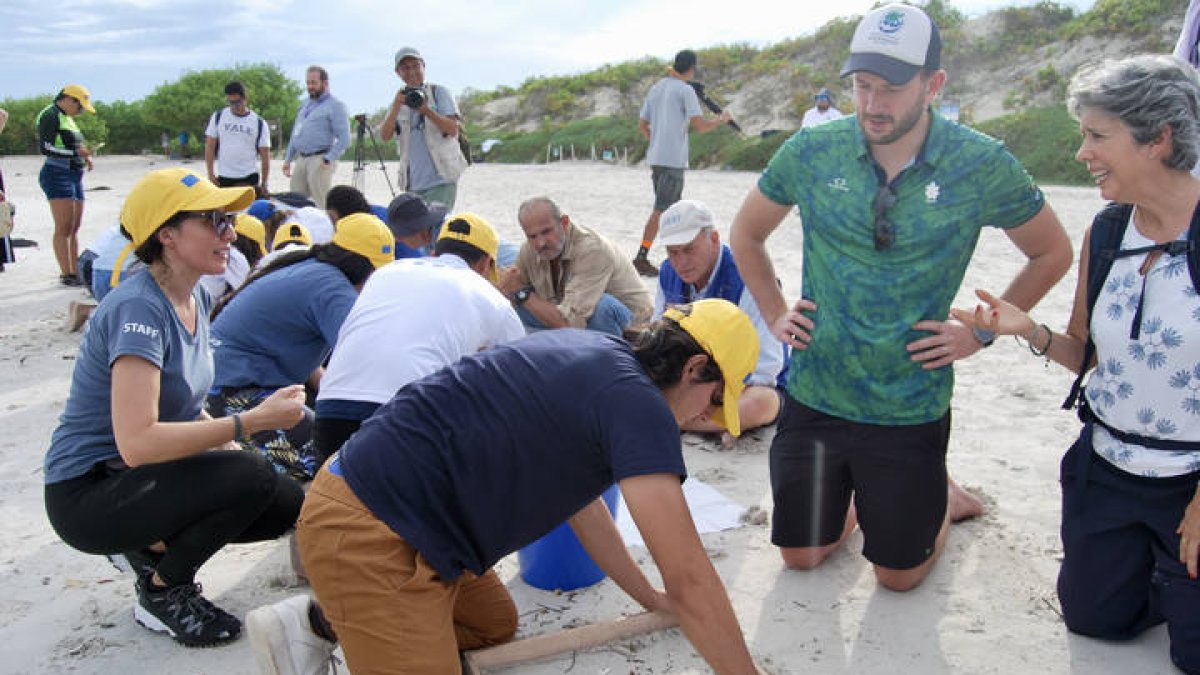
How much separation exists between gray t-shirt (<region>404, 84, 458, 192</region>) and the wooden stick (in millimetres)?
4614

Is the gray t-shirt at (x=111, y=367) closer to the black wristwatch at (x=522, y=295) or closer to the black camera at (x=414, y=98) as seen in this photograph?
the black wristwatch at (x=522, y=295)

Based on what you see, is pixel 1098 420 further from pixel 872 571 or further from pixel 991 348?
pixel 991 348

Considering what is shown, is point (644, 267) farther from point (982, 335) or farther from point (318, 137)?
point (982, 335)

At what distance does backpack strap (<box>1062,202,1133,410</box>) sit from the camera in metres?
2.59

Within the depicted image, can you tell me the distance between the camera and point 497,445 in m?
1.92

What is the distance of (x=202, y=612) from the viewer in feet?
8.88

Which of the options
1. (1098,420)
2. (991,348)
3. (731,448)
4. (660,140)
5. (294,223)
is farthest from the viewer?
(660,140)

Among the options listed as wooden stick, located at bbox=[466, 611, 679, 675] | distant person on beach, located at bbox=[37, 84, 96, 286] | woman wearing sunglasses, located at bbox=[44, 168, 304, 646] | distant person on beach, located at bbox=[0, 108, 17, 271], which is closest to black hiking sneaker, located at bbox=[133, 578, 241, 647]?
woman wearing sunglasses, located at bbox=[44, 168, 304, 646]

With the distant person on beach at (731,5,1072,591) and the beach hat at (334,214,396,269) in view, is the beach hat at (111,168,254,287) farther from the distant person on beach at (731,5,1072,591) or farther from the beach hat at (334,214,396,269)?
the distant person on beach at (731,5,1072,591)

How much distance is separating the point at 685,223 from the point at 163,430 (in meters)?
2.23

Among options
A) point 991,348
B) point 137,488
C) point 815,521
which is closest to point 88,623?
point 137,488

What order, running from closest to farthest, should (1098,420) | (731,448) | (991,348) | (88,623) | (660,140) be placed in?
(1098,420), (88,623), (731,448), (991,348), (660,140)

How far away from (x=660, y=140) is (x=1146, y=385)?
581 centimetres

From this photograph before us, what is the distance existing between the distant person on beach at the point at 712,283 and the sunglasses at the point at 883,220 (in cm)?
121
